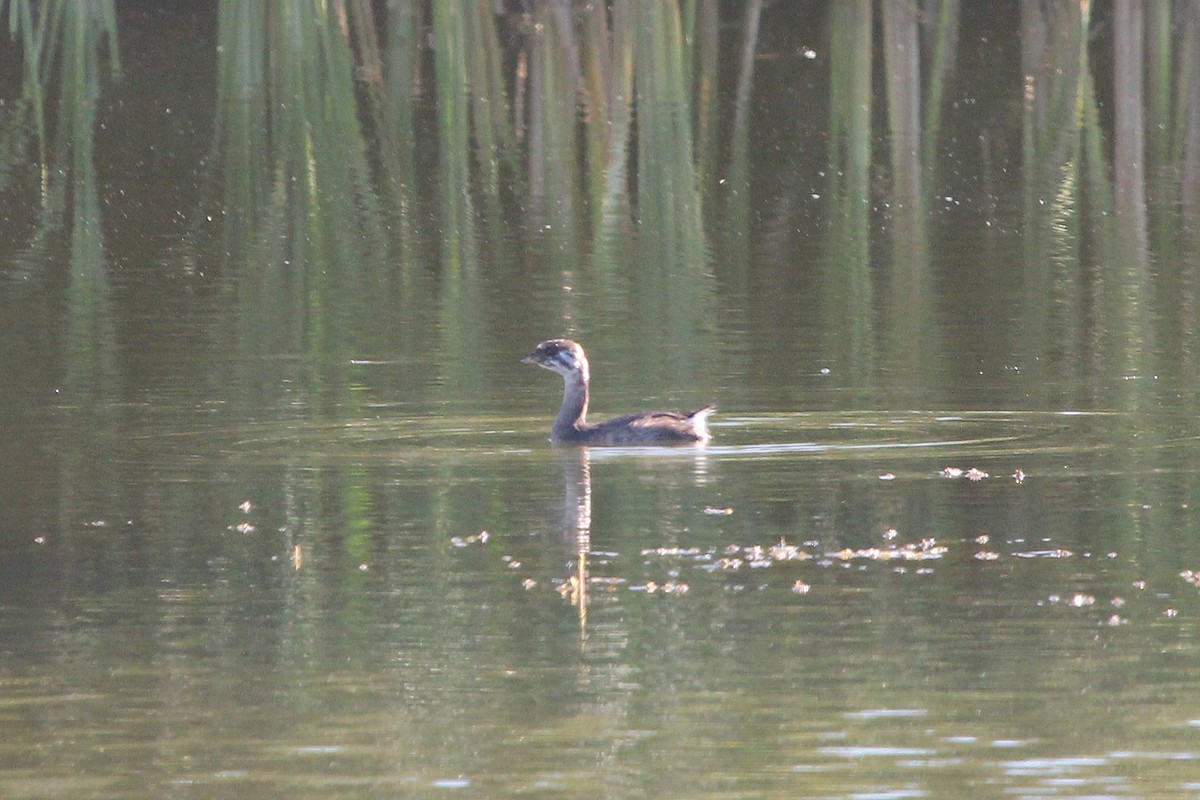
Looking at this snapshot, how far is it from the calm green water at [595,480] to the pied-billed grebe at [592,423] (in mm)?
164

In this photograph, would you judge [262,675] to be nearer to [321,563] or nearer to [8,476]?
[321,563]

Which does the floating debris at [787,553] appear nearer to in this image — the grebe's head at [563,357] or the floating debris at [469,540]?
the floating debris at [469,540]

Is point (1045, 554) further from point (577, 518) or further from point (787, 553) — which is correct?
point (577, 518)

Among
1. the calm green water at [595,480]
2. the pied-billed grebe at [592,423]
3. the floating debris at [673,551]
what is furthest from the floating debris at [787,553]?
the pied-billed grebe at [592,423]

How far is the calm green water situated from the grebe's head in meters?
0.32

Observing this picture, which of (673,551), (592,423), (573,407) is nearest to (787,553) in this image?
(673,551)

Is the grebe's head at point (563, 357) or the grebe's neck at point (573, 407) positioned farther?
the grebe's head at point (563, 357)

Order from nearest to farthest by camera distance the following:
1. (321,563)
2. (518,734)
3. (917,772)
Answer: (917,772) < (518,734) < (321,563)

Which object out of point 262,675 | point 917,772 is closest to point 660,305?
point 262,675

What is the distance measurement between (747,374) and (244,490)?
370 cm

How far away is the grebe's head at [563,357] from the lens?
12.5m

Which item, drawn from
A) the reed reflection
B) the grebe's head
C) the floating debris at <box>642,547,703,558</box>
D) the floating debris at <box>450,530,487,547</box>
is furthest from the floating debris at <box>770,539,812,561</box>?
the grebe's head

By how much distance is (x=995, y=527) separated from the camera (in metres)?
9.29

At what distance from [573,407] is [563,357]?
1.85 ft
